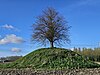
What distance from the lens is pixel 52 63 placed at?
36156 mm

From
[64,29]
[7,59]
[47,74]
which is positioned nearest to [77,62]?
[64,29]

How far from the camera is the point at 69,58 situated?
3766cm

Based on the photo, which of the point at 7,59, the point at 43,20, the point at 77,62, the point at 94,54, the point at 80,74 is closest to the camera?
the point at 80,74

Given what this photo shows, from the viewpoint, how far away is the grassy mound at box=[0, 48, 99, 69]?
3492 cm

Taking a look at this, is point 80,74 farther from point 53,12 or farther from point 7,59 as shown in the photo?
point 7,59

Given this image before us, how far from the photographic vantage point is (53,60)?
37.4 meters

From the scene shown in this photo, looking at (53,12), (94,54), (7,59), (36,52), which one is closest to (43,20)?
(53,12)

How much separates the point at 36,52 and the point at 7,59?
79.7 ft

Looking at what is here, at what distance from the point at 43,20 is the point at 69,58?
10406 millimetres

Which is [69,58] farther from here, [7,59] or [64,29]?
[7,59]

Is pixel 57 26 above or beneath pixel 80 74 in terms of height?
above

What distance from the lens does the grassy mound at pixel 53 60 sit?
3492 centimetres

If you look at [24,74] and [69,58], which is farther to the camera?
[69,58]

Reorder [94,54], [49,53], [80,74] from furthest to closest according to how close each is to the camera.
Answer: [94,54] → [49,53] → [80,74]
